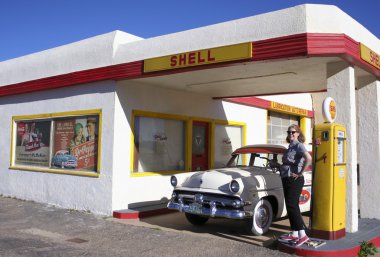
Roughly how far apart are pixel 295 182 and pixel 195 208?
1828 mm

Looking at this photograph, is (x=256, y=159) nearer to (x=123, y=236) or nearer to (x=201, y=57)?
(x=201, y=57)

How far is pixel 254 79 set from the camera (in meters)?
9.09

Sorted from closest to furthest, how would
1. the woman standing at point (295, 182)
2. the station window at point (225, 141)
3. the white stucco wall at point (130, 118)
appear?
the woman standing at point (295, 182), the white stucco wall at point (130, 118), the station window at point (225, 141)

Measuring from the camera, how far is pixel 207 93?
11242mm

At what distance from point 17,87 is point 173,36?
18.7ft

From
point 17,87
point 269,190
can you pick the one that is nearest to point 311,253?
point 269,190

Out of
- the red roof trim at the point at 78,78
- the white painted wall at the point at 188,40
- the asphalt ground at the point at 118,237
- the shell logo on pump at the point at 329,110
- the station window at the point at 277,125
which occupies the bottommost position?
the asphalt ground at the point at 118,237

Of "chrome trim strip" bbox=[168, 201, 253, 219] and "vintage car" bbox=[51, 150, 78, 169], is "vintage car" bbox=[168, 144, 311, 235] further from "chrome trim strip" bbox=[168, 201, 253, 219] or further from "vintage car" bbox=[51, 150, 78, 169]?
"vintage car" bbox=[51, 150, 78, 169]

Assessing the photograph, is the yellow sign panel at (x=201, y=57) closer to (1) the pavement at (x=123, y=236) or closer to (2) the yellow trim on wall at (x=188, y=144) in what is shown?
(2) the yellow trim on wall at (x=188, y=144)

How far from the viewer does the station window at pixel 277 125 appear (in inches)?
587

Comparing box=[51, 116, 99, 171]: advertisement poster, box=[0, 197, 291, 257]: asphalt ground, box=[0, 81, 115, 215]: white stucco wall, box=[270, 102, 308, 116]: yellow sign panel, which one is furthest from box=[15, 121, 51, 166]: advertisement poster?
box=[270, 102, 308, 116]: yellow sign panel

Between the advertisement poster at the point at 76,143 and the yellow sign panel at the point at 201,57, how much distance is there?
2207 mm

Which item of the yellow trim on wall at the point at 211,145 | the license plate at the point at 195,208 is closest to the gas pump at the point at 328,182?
the license plate at the point at 195,208

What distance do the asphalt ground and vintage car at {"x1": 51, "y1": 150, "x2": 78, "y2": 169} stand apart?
1.22 metres
